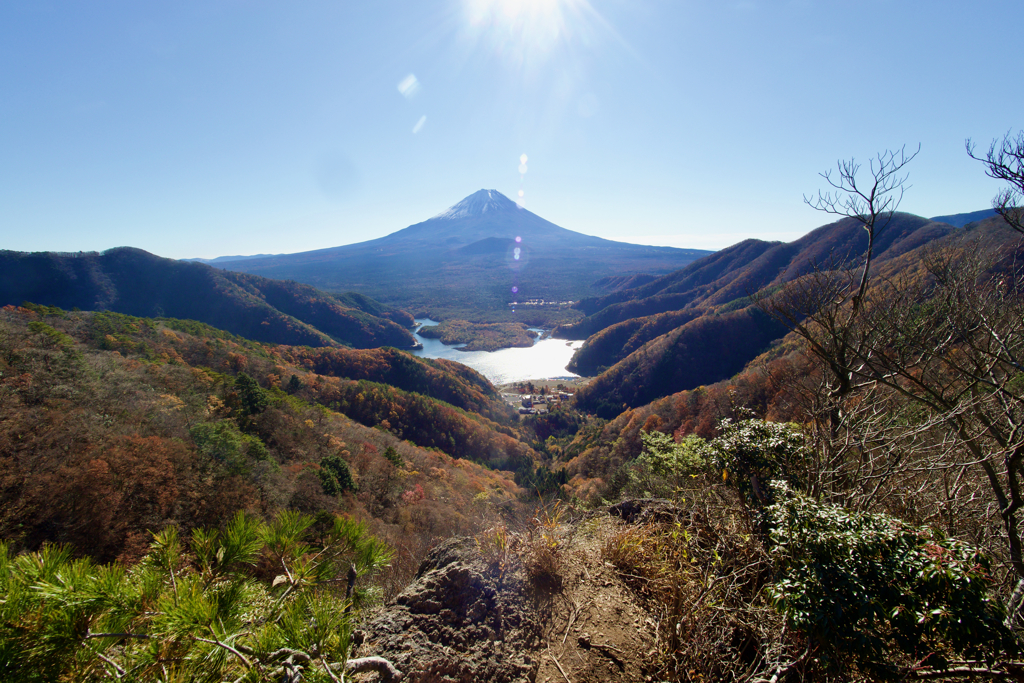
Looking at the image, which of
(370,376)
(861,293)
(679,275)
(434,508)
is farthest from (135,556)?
(679,275)

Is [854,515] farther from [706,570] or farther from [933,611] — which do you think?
[706,570]

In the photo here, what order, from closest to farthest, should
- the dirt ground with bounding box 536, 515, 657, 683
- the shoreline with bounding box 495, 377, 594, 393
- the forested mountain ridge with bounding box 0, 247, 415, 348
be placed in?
1. the dirt ground with bounding box 536, 515, 657, 683
2. the forested mountain ridge with bounding box 0, 247, 415, 348
3. the shoreline with bounding box 495, 377, 594, 393

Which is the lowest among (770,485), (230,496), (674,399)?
(674,399)

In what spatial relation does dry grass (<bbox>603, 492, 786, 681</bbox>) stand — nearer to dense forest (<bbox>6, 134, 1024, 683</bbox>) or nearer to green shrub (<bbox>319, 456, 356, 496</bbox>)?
dense forest (<bbox>6, 134, 1024, 683</bbox>)

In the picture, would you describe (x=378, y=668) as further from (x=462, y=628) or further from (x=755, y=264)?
(x=755, y=264)

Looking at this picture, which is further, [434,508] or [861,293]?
[434,508]

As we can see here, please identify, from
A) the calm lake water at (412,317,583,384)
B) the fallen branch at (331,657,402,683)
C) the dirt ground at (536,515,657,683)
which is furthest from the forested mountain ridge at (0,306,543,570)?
the calm lake water at (412,317,583,384)
